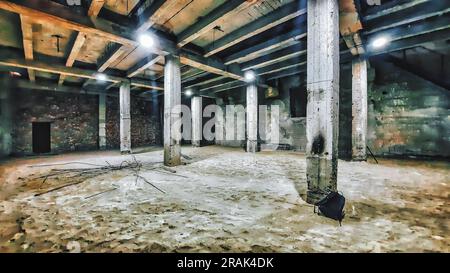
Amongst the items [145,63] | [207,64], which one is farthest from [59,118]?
[207,64]

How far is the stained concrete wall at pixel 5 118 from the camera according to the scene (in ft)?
30.9

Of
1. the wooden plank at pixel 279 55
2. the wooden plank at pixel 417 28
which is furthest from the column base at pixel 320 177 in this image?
the wooden plank at pixel 417 28

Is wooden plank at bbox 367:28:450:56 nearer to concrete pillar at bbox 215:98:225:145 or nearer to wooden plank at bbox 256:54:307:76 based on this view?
wooden plank at bbox 256:54:307:76

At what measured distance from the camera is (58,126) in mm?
11680

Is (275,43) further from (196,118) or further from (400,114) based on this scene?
(196,118)

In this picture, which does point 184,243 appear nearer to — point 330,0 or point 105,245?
point 105,245

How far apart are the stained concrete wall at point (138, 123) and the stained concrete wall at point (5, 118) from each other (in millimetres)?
4518

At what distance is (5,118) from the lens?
31.6 feet

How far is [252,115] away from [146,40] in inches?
250

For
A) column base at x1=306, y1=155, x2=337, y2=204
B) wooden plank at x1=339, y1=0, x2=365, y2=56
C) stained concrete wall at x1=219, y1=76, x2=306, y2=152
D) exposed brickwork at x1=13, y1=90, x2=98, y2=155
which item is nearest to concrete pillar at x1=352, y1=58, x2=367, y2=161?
wooden plank at x1=339, y1=0, x2=365, y2=56

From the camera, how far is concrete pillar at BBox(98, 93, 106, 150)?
12.9 meters

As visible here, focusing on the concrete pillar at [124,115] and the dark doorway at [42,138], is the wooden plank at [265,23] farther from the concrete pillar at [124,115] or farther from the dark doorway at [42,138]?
the dark doorway at [42,138]
